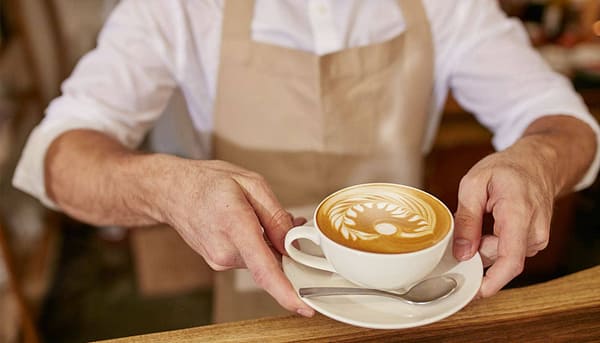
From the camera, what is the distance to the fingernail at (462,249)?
794mm

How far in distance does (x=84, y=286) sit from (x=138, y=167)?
6.38ft

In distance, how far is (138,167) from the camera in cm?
98

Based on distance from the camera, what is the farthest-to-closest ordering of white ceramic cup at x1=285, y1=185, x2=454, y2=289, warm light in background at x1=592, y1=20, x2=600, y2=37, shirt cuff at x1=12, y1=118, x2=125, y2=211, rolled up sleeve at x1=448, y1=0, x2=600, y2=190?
A: warm light in background at x1=592, y1=20, x2=600, y2=37, rolled up sleeve at x1=448, y1=0, x2=600, y2=190, shirt cuff at x1=12, y1=118, x2=125, y2=211, white ceramic cup at x1=285, y1=185, x2=454, y2=289

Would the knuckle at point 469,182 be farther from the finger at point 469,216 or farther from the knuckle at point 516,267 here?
the knuckle at point 516,267

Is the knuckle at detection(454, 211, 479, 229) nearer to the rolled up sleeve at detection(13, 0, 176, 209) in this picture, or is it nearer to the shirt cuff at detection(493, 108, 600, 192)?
the shirt cuff at detection(493, 108, 600, 192)

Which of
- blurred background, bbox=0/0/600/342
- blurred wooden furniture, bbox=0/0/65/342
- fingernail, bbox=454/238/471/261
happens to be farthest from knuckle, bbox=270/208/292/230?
blurred wooden furniture, bbox=0/0/65/342

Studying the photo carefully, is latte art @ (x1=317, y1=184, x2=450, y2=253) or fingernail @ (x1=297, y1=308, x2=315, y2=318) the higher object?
latte art @ (x1=317, y1=184, x2=450, y2=253)

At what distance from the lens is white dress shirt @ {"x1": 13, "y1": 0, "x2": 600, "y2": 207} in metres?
1.18

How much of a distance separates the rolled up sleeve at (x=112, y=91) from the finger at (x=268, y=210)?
1.57 feet

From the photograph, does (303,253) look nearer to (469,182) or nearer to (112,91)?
(469,182)

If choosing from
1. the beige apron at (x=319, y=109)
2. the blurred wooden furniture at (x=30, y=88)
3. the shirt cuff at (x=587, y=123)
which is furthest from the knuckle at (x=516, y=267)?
the blurred wooden furniture at (x=30, y=88)

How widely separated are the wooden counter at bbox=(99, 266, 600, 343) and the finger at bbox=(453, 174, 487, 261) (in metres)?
0.07

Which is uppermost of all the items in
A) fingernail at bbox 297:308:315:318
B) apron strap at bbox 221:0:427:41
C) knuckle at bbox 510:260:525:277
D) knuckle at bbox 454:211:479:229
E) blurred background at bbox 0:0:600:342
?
apron strap at bbox 221:0:427:41

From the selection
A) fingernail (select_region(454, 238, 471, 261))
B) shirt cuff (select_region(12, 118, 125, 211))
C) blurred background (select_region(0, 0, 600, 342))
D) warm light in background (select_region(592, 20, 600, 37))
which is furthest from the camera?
warm light in background (select_region(592, 20, 600, 37))
